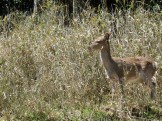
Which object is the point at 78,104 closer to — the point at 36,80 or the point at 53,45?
the point at 36,80

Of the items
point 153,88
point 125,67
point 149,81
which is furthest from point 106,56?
point 153,88

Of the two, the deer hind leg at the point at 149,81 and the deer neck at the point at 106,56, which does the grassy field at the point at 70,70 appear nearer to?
the deer hind leg at the point at 149,81

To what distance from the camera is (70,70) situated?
8.39 m

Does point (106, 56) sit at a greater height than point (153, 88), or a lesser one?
greater

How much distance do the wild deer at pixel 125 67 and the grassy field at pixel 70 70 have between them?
Answer: 0.17 metres

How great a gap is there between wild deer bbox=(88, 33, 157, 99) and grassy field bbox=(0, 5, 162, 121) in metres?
0.17

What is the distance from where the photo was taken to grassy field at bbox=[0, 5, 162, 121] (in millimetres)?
7375

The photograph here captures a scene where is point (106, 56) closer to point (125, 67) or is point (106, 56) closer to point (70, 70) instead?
point (125, 67)

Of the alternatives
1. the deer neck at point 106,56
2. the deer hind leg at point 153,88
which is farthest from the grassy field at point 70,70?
the deer neck at point 106,56

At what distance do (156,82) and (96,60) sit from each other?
3.91 feet

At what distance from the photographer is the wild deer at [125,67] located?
323 inches

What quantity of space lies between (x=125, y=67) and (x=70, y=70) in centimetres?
98

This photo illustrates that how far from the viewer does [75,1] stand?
47.9ft

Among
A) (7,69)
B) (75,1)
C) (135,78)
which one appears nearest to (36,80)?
(7,69)
